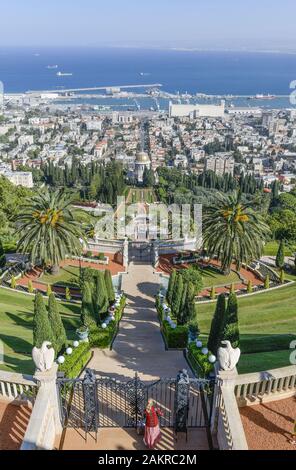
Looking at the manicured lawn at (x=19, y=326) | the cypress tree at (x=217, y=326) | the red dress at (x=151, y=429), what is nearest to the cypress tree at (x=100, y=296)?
the manicured lawn at (x=19, y=326)

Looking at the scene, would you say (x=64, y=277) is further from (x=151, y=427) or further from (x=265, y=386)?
(x=151, y=427)

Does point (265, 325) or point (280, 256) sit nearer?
point (265, 325)

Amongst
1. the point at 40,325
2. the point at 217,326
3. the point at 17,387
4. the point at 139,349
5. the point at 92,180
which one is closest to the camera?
the point at 17,387

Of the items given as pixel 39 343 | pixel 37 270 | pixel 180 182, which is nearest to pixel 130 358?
pixel 39 343

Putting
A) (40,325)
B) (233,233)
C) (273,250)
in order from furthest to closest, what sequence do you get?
(273,250) < (233,233) < (40,325)

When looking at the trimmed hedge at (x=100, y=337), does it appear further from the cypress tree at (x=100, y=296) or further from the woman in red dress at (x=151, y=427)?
the woman in red dress at (x=151, y=427)

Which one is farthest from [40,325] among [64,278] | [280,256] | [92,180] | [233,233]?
[92,180]

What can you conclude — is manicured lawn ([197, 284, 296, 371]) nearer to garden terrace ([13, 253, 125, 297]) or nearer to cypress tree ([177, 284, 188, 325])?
cypress tree ([177, 284, 188, 325])
